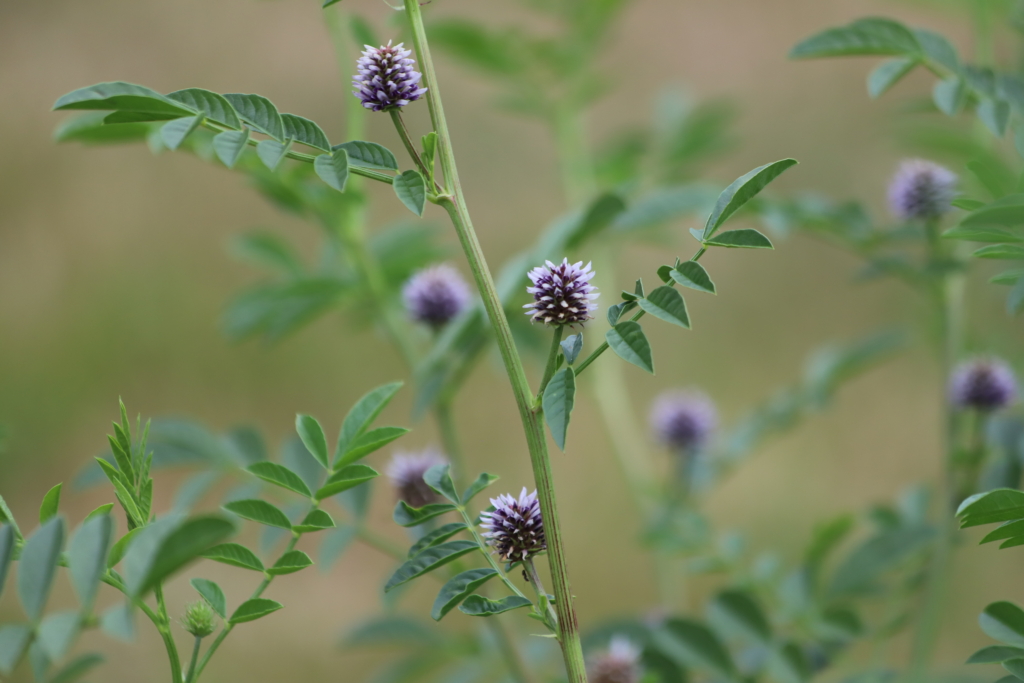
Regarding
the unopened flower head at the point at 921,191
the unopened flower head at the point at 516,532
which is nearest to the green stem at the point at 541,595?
the unopened flower head at the point at 516,532

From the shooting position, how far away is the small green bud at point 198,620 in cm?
34

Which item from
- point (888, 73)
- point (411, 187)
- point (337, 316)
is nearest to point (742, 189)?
point (411, 187)

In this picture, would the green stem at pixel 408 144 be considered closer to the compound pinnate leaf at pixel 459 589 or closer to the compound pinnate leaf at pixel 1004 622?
the compound pinnate leaf at pixel 459 589

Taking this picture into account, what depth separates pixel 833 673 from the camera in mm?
802

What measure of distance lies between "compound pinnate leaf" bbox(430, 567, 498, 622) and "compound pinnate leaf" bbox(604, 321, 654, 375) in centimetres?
10

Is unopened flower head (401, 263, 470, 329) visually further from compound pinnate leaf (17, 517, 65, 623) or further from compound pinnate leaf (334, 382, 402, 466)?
compound pinnate leaf (17, 517, 65, 623)

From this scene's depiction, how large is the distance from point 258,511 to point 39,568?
0.10 metres

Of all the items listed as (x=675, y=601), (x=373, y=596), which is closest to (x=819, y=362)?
(x=675, y=601)

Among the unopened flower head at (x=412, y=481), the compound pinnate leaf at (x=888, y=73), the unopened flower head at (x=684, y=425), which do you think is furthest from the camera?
the unopened flower head at (x=684, y=425)

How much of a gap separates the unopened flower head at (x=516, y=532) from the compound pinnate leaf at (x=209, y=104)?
203mm

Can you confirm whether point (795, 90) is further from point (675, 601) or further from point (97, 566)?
point (97, 566)

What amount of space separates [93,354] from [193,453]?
981 mm

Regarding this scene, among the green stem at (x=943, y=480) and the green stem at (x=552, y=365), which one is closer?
the green stem at (x=552, y=365)

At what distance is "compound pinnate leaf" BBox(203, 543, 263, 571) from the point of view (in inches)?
12.7
